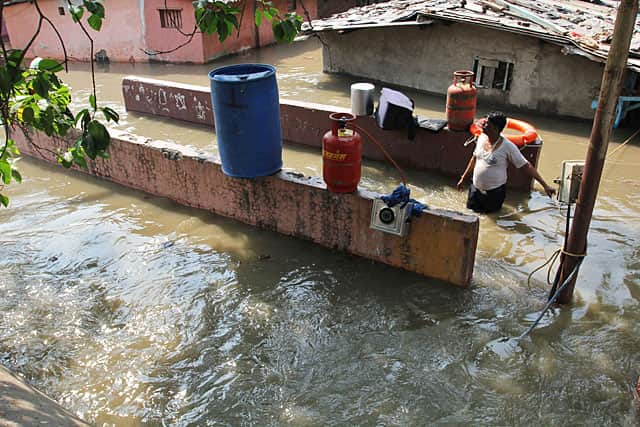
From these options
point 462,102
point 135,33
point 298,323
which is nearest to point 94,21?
point 298,323

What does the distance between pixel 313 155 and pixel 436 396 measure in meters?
5.93

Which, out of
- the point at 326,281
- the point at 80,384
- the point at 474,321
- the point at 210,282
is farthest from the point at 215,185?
the point at 474,321

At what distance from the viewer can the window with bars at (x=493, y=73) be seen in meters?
A: 11.5

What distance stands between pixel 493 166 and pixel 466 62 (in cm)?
639

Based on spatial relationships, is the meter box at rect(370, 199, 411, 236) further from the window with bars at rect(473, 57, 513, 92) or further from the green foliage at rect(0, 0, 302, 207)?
the window with bars at rect(473, 57, 513, 92)

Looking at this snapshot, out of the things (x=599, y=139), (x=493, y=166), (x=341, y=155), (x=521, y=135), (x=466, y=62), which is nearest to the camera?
(x=599, y=139)

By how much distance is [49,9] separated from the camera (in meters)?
18.5

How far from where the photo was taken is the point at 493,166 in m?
6.50

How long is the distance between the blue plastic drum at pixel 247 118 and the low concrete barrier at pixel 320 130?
3.05 meters

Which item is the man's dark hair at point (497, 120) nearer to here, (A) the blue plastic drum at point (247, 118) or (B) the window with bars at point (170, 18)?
(A) the blue plastic drum at point (247, 118)

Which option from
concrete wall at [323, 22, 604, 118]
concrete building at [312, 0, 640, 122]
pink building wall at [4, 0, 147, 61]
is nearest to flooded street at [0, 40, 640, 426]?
concrete building at [312, 0, 640, 122]

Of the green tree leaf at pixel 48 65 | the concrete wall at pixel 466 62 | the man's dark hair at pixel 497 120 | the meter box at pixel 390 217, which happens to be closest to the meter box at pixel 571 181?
the man's dark hair at pixel 497 120

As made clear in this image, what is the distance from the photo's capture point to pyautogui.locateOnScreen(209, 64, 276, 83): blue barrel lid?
555 centimetres

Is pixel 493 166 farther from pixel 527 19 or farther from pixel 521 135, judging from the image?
pixel 527 19
